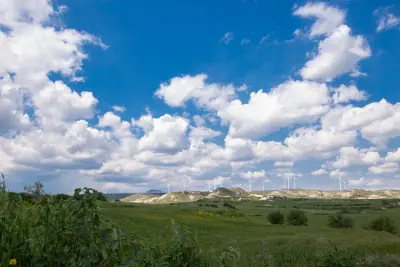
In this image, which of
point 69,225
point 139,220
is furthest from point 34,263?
point 139,220

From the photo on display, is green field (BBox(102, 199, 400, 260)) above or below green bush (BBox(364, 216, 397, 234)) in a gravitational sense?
above

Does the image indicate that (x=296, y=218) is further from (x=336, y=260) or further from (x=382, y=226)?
(x=336, y=260)

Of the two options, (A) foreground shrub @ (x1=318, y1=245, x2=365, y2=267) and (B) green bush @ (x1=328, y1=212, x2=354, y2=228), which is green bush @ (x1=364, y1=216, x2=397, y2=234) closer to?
(B) green bush @ (x1=328, y1=212, x2=354, y2=228)

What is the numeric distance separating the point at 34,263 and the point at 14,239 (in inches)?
13.9

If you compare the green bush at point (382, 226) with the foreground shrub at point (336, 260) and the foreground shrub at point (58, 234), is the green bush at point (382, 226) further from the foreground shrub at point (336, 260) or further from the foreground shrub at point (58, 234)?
the foreground shrub at point (58, 234)

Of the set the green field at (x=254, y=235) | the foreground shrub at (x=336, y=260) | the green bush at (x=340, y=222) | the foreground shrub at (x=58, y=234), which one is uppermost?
the foreground shrub at (x=58, y=234)

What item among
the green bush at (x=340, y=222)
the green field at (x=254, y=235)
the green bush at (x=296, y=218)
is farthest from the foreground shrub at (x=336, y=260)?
the green bush at (x=296, y=218)

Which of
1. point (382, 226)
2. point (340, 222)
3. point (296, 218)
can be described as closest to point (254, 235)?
point (382, 226)

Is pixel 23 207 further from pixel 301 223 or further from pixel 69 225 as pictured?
pixel 301 223

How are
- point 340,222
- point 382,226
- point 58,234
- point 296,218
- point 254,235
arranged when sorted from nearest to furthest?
point 58,234 → point 254,235 → point 382,226 → point 340,222 → point 296,218

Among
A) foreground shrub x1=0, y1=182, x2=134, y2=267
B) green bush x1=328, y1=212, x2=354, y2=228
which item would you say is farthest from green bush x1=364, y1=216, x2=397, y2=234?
foreground shrub x1=0, y1=182, x2=134, y2=267

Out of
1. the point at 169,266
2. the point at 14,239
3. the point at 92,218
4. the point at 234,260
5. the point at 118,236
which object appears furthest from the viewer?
the point at 234,260

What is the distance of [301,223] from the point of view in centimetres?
10262

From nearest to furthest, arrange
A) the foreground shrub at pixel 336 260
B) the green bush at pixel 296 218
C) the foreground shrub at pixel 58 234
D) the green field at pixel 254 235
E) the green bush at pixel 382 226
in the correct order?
the foreground shrub at pixel 58 234, the foreground shrub at pixel 336 260, the green field at pixel 254 235, the green bush at pixel 382 226, the green bush at pixel 296 218
